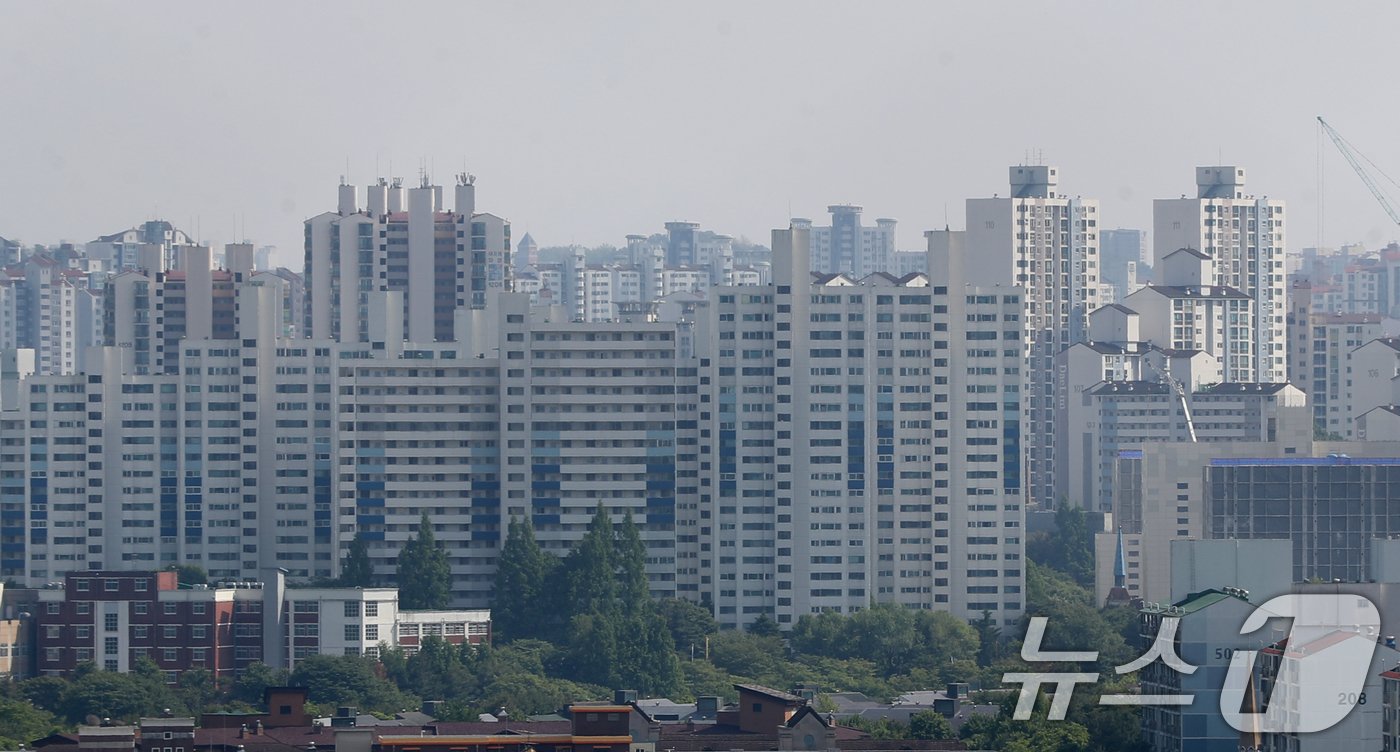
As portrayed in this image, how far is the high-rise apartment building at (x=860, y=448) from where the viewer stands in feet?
192

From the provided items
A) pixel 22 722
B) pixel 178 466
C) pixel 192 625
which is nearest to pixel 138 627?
pixel 192 625

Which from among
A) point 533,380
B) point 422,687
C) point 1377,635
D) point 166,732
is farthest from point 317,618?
point 1377,635

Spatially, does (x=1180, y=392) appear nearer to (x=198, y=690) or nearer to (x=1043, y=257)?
(x=1043, y=257)

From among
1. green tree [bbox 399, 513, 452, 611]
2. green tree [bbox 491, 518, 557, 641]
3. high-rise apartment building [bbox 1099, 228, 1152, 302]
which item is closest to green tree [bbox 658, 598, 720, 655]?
green tree [bbox 491, 518, 557, 641]

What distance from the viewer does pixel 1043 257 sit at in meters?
86.6

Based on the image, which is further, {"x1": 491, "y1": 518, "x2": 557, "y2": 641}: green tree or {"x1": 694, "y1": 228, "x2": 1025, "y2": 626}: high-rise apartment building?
{"x1": 694, "y1": 228, "x2": 1025, "y2": 626}: high-rise apartment building

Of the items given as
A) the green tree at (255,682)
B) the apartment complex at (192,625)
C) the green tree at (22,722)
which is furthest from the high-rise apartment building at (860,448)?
the green tree at (22,722)

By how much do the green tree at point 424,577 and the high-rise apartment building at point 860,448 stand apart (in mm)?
4904

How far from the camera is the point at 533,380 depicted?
198ft

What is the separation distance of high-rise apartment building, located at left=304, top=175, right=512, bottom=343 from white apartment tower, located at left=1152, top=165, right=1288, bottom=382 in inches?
765

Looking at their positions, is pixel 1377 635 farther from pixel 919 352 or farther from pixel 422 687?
pixel 919 352

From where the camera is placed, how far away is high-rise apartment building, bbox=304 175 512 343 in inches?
3081

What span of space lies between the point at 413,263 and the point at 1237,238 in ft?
77.0

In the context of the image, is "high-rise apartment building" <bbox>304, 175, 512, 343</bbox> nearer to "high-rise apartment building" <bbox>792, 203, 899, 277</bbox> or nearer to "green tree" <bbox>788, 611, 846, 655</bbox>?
"green tree" <bbox>788, 611, 846, 655</bbox>
